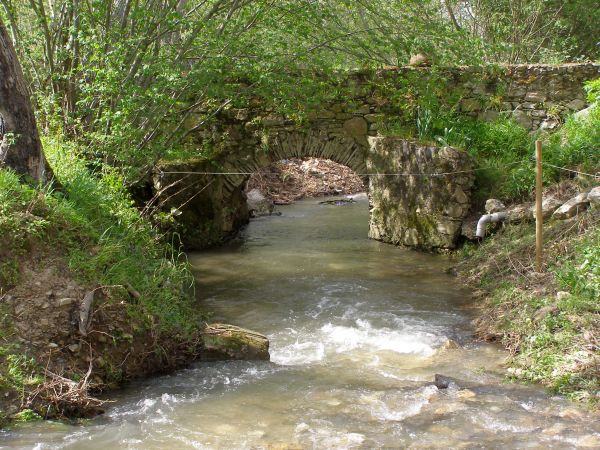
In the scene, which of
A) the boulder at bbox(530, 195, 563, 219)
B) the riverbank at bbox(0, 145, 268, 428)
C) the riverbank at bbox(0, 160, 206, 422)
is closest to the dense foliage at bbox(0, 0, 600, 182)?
→ the riverbank at bbox(0, 145, 268, 428)

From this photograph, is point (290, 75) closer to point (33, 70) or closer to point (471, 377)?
point (33, 70)

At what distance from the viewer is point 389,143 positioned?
10625 millimetres

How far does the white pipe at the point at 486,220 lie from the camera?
9.12 metres

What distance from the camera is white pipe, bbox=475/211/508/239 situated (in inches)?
359

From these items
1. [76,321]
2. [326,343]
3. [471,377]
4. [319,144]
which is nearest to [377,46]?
[319,144]

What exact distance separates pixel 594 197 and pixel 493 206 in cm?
198

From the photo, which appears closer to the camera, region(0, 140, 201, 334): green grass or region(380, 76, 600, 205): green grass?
region(0, 140, 201, 334): green grass

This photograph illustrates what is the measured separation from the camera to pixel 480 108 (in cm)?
1095

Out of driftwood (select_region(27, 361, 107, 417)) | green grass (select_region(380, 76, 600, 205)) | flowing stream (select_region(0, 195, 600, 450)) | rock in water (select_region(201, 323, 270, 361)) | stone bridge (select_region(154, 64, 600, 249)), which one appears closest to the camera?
flowing stream (select_region(0, 195, 600, 450))

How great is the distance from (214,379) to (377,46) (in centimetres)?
547

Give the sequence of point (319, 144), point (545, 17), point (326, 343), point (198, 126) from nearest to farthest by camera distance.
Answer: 1. point (326, 343)
2. point (198, 126)
3. point (319, 144)
4. point (545, 17)

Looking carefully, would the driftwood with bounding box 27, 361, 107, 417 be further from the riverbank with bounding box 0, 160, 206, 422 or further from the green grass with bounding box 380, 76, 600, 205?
the green grass with bounding box 380, 76, 600, 205

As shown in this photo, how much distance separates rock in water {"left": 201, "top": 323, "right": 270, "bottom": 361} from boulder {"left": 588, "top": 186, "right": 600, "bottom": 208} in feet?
13.8

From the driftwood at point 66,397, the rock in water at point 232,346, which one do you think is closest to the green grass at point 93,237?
the rock in water at point 232,346
